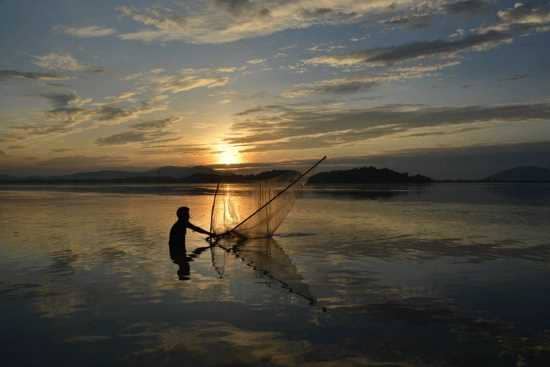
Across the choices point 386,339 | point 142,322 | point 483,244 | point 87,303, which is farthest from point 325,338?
point 483,244

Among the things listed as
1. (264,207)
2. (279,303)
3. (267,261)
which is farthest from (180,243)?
(279,303)

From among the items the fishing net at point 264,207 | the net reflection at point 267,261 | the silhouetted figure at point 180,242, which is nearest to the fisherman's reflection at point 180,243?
the silhouetted figure at point 180,242

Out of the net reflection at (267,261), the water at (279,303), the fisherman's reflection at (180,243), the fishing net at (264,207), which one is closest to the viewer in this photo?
the water at (279,303)

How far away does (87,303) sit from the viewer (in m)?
10.0

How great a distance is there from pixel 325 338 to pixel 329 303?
2.28m

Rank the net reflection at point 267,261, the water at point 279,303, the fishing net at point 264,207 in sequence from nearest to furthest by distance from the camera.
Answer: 1. the water at point 279,303
2. the net reflection at point 267,261
3. the fishing net at point 264,207

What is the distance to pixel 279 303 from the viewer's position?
10.0 meters

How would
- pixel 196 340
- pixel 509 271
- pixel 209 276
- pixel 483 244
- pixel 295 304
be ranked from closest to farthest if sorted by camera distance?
pixel 196 340 → pixel 295 304 → pixel 209 276 → pixel 509 271 → pixel 483 244

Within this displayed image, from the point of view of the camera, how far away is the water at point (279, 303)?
7199mm

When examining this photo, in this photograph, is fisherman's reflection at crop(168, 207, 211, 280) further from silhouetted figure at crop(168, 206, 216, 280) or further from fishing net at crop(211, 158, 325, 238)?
fishing net at crop(211, 158, 325, 238)

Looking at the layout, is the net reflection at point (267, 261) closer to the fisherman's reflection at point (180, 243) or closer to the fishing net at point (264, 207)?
the fishing net at point (264, 207)

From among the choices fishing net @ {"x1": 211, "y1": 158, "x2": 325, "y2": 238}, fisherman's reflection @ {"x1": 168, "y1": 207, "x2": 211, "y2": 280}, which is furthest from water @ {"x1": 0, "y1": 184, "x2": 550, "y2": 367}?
fishing net @ {"x1": 211, "y1": 158, "x2": 325, "y2": 238}

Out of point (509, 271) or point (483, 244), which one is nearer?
point (509, 271)

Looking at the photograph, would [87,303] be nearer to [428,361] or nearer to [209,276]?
[209,276]
